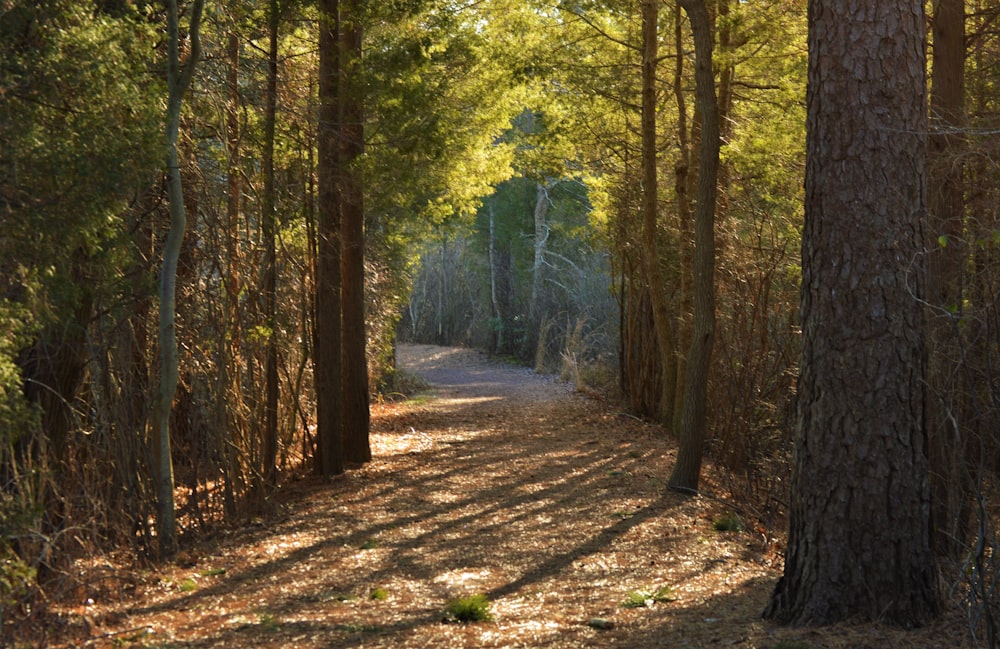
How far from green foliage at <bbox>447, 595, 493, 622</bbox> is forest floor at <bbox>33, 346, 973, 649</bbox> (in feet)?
0.29

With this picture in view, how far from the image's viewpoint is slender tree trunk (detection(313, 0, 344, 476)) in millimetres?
10711

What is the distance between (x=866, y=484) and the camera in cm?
492

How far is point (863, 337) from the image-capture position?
195 inches

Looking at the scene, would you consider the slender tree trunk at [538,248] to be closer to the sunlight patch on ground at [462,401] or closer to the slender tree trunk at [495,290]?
the slender tree trunk at [495,290]

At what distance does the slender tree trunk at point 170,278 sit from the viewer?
23.5 feet

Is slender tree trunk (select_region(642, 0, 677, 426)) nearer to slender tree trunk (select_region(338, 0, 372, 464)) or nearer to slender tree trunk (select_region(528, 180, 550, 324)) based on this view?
slender tree trunk (select_region(338, 0, 372, 464))

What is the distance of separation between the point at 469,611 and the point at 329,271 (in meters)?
5.71

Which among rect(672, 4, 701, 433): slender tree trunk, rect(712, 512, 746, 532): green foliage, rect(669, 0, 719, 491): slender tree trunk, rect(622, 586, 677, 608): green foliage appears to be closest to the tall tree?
rect(622, 586, 677, 608): green foliage

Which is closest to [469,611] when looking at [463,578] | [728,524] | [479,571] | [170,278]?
[463,578]

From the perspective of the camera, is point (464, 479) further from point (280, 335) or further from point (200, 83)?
point (200, 83)

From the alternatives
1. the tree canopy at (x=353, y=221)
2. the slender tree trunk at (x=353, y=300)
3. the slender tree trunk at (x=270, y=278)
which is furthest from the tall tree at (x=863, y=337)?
the slender tree trunk at (x=353, y=300)

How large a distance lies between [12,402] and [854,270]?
14.5 feet

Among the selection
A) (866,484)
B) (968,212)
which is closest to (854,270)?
(866,484)

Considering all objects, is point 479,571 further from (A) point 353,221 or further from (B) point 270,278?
(A) point 353,221
